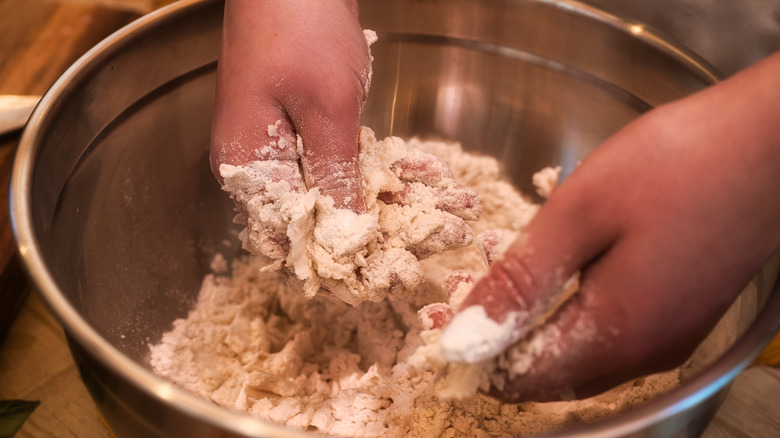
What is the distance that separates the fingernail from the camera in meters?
0.47

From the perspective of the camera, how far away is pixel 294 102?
720 mm

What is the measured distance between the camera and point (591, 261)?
0.49 m

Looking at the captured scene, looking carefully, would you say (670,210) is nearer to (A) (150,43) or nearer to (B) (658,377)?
(B) (658,377)

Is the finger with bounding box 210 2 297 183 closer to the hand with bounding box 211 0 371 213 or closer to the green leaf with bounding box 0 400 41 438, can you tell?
the hand with bounding box 211 0 371 213

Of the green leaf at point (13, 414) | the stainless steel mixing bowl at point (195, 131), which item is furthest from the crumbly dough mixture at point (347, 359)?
the green leaf at point (13, 414)

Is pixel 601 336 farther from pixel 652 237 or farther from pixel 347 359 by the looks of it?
pixel 347 359

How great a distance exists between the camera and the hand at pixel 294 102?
71 centimetres

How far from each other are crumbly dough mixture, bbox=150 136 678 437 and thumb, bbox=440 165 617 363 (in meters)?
0.09

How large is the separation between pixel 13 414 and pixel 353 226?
58 cm

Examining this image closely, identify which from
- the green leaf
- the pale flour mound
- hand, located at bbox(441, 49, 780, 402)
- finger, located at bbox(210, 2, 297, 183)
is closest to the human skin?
hand, located at bbox(441, 49, 780, 402)

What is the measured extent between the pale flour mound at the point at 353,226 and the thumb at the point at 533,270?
23cm

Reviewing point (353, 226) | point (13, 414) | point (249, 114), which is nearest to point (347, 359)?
point (353, 226)

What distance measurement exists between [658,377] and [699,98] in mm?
400

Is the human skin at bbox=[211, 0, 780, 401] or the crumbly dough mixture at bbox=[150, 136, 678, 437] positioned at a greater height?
the human skin at bbox=[211, 0, 780, 401]
